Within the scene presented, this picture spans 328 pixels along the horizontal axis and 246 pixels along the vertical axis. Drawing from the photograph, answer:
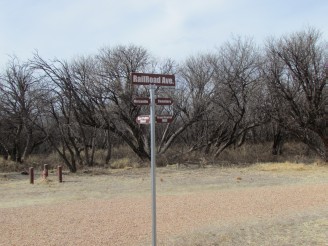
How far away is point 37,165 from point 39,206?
54.7ft

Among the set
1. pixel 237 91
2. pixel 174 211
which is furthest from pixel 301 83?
pixel 174 211

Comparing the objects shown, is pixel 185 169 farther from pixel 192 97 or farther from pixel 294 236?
pixel 294 236

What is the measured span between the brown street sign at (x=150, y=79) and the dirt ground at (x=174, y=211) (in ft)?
8.94

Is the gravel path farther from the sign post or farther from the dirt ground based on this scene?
the sign post

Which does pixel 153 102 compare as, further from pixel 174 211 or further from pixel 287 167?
pixel 287 167

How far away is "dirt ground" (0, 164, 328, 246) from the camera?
7.71m

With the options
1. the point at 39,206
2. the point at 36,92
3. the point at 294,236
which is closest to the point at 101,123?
the point at 36,92

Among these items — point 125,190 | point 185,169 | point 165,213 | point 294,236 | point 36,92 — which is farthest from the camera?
point 36,92

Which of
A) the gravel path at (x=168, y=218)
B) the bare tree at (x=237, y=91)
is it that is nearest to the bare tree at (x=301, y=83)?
the bare tree at (x=237, y=91)

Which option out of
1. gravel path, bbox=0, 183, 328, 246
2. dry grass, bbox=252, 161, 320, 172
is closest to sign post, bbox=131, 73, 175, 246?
gravel path, bbox=0, 183, 328, 246

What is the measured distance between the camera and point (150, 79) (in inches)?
241

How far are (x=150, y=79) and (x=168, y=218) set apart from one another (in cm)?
421

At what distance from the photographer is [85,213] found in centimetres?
1019

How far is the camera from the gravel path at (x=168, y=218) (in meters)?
7.64
